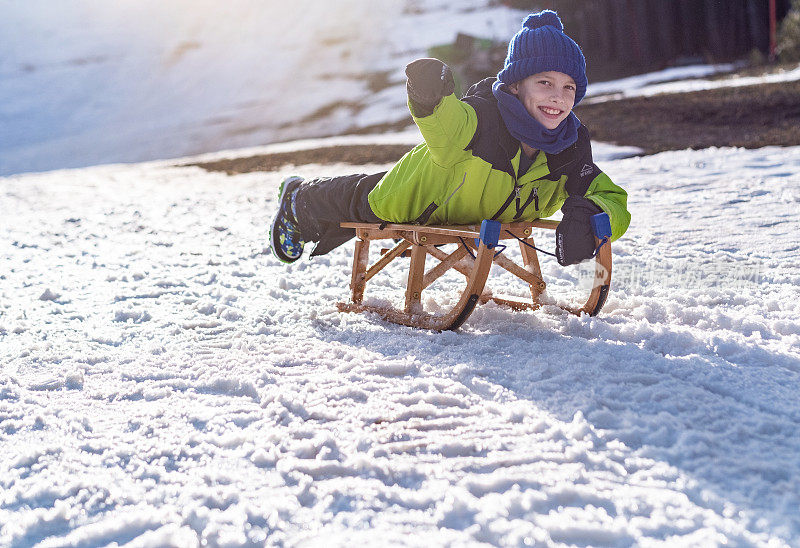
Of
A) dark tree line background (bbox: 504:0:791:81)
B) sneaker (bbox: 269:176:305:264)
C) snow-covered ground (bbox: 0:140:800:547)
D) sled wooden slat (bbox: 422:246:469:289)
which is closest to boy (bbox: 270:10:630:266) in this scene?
sled wooden slat (bbox: 422:246:469:289)

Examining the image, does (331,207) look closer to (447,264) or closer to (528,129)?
(447,264)

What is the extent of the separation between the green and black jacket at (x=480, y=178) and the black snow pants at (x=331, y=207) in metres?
0.18

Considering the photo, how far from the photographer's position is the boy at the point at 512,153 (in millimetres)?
2457

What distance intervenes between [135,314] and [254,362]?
0.99 meters

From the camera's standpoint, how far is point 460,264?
2861 mm

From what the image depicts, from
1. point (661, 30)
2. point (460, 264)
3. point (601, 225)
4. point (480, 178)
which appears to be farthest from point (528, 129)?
point (661, 30)

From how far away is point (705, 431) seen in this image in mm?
1777

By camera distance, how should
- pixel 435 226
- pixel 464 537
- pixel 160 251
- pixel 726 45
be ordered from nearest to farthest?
pixel 464 537
pixel 435 226
pixel 160 251
pixel 726 45

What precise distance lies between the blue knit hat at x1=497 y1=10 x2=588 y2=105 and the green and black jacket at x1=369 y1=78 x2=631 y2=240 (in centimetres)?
15

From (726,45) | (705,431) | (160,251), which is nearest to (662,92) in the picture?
(726,45)

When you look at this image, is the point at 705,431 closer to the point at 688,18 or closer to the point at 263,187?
the point at 263,187

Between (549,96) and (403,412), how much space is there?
1294 millimetres

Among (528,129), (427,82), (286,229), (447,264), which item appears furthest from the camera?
(286,229)

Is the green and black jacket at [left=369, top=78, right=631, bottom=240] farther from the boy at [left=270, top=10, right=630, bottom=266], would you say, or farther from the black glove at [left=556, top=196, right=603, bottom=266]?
the black glove at [left=556, top=196, right=603, bottom=266]
